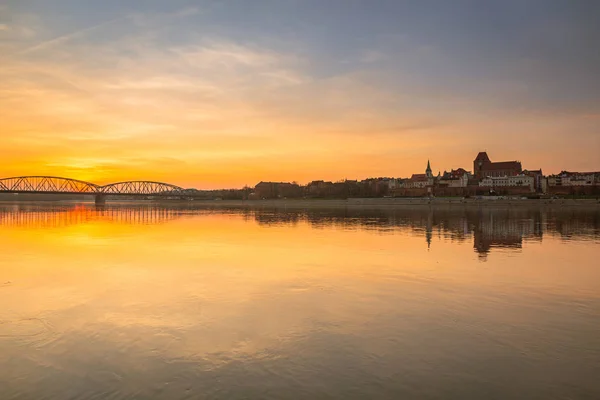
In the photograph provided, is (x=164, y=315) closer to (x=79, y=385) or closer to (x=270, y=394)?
(x=79, y=385)

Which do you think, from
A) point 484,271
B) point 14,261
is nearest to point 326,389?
point 484,271

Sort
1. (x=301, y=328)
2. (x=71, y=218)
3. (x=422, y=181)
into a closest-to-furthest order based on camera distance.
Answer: (x=301, y=328)
(x=71, y=218)
(x=422, y=181)

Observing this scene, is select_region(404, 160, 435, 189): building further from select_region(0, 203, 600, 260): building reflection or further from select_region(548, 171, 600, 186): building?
select_region(0, 203, 600, 260): building reflection

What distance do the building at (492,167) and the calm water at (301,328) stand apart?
160 m

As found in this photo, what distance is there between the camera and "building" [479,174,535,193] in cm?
15475

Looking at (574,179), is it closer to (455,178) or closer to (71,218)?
(455,178)

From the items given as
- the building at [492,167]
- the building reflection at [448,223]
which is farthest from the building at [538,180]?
the building reflection at [448,223]

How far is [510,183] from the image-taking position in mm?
158875

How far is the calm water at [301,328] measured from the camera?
23.4 feet

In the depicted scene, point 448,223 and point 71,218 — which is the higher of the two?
point 71,218

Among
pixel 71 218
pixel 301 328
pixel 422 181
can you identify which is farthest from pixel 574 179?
pixel 301 328

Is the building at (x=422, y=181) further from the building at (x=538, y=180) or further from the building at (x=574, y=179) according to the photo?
the building at (x=574, y=179)

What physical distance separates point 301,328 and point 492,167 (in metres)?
176

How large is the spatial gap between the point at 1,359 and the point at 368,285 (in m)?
9.98
